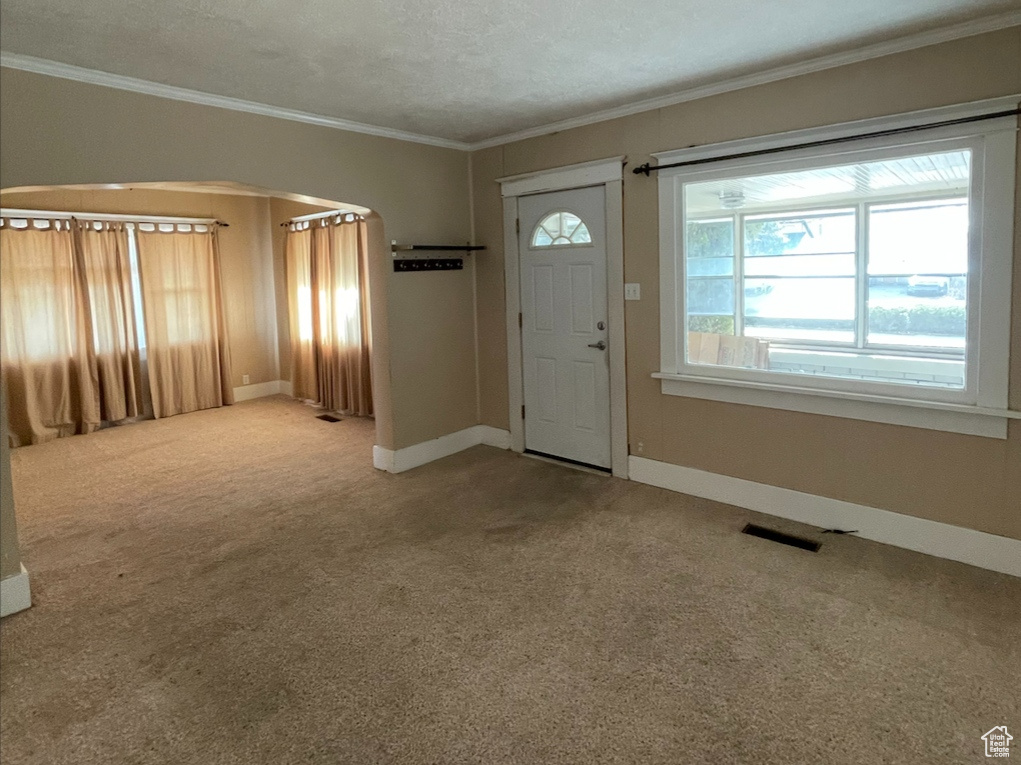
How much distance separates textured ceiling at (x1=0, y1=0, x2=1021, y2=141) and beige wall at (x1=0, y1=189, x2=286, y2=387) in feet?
12.0

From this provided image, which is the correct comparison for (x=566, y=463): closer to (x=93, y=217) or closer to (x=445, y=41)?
(x=445, y=41)

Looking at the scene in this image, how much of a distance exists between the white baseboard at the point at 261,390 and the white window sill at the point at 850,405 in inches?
200

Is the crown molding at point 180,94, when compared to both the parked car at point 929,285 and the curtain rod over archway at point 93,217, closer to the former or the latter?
the curtain rod over archway at point 93,217

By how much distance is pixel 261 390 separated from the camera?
7.48 meters

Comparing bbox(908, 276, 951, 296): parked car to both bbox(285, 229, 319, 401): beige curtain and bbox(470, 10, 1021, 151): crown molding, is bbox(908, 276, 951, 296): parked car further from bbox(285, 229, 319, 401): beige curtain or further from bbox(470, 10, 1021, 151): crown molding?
bbox(285, 229, 319, 401): beige curtain

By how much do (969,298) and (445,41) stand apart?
8.74 ft

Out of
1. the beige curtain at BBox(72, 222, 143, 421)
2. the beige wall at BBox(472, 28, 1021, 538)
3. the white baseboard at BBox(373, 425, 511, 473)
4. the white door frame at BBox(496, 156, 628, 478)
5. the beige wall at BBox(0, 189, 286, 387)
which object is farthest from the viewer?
the beige wall at BBox(0, 189, 286, 387)

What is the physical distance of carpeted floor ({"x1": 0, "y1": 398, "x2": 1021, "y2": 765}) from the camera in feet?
6.51

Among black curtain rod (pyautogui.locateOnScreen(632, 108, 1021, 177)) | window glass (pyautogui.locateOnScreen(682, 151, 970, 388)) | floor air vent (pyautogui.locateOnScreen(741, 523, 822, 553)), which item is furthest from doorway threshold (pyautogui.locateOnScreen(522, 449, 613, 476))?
black curtain rod (pyautogui.locateOnScreen(632, 108, 1021, 177))

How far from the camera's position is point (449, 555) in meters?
3.26

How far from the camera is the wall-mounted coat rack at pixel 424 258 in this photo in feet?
14.8

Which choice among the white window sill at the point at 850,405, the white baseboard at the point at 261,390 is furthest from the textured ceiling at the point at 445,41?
the white baseboard at the point at 261,390

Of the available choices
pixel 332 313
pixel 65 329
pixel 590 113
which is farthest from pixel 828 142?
pixel 65 329

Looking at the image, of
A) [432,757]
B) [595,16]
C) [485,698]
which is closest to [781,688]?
[485,698]
